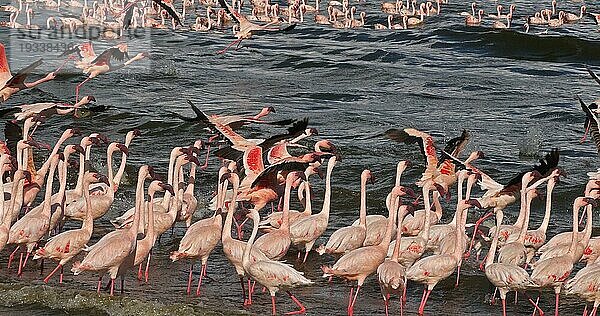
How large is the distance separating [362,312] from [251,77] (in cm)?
1607

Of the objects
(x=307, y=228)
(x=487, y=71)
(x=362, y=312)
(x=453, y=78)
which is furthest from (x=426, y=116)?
(x=362, y=312)

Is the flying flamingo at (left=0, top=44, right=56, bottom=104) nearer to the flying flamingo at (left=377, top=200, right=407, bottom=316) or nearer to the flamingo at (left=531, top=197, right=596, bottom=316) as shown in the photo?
the flying flamingo at (left=377, top=200, right=407, bottom=316)

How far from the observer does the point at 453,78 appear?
77.5 ft

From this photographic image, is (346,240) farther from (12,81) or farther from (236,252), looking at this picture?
(12,81)

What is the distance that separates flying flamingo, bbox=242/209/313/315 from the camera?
337 inches

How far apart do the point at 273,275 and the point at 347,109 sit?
1148 cm

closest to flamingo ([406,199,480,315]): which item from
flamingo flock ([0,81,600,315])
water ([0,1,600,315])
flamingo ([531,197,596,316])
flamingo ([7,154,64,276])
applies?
flamingo flock ([0,81,600,315])

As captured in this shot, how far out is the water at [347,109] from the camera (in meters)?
9.34

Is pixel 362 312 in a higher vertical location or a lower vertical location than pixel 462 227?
lower

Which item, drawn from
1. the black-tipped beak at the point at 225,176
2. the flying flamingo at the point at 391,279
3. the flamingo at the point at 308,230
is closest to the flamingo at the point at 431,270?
the flying flamingo at the point at 391,279

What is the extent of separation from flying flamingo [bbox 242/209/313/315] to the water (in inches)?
13.8

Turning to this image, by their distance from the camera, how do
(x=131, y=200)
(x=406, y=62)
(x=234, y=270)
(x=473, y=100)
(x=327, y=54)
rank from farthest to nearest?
(x=327, y=54)
(x=406, y=62)
(x=473, y=100)
(x=131, y=200)
(x=234, y=270)

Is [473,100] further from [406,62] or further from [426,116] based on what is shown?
[406,62]

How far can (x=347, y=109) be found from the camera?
19.9 metres
